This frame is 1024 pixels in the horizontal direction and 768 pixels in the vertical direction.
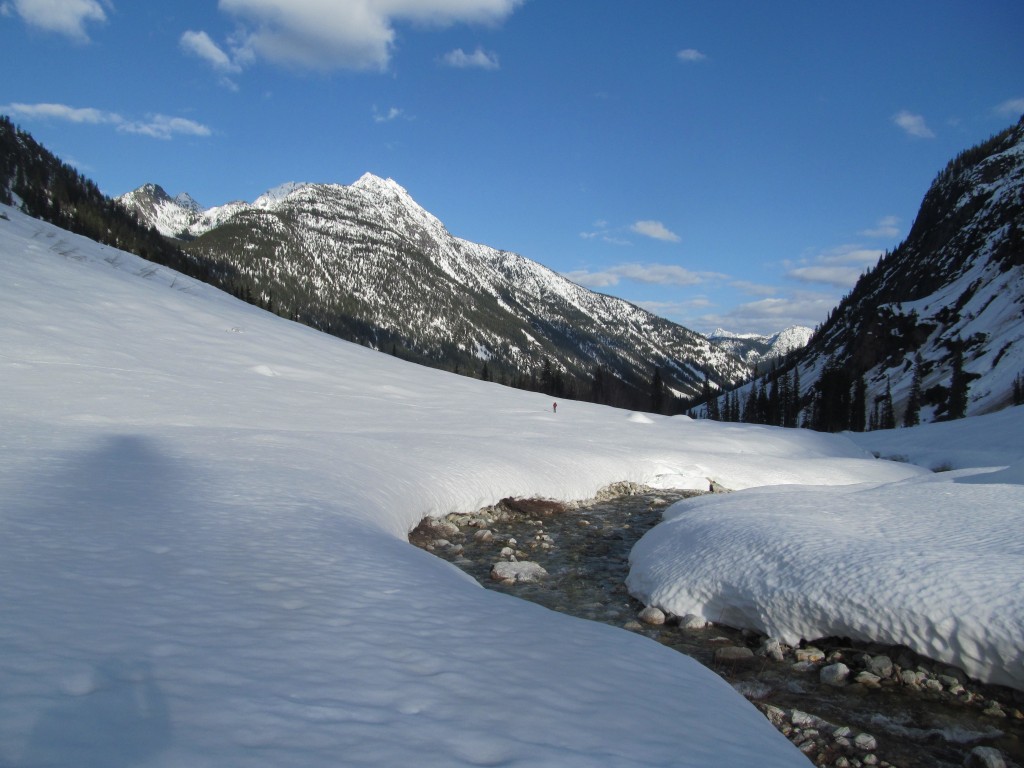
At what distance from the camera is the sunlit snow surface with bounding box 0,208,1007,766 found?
284 cm

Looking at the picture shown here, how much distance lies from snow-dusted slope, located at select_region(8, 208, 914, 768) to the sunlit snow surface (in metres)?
0.02

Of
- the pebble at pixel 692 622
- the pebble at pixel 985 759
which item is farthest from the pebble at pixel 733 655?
the pebble at pixel 985 759

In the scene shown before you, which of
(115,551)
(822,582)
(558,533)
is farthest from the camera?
(558,533)

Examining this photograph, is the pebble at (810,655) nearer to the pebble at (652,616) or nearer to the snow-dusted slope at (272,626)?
the pebble at (652,616)

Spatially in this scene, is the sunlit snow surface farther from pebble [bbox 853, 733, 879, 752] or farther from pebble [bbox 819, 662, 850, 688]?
pebble [bbox 819, 662, 850, 688]

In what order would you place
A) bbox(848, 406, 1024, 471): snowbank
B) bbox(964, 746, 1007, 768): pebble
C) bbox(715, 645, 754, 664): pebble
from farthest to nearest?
bbox(848, 406, 1024, 471): snowbank < bbox(715, 645, 754, 664): pebble < bbox(964, 746, 1007, 768): pebble

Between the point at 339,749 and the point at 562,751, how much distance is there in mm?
1182

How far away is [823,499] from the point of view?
38.3 feet

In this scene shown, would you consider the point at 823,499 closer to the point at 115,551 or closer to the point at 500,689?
the point at 500,689

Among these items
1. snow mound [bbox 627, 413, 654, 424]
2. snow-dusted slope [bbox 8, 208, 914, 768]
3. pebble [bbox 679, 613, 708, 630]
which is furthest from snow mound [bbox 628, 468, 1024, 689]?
snow mound [bbox 627, 413, 654, 424]

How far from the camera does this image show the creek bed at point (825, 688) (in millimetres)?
5348

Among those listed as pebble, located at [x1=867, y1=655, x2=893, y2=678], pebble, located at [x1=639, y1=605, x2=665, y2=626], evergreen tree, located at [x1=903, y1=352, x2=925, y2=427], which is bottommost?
pebble, located at [x1=639, y1=605, x2=665, y2=626]

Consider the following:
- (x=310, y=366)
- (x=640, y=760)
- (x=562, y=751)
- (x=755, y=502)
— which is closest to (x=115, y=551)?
(x=562, y=751)

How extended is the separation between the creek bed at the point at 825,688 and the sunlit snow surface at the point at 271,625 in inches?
51.4
